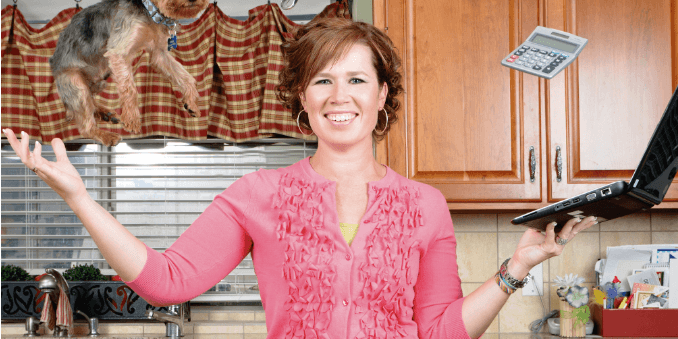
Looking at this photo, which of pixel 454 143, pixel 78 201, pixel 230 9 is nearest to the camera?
pixel 78 201

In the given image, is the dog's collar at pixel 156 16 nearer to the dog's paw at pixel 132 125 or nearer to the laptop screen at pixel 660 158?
the dog's paw at pixel 132 125

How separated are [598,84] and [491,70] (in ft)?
1.27

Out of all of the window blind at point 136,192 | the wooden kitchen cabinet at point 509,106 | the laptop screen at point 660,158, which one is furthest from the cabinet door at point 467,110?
the laptop screen at point 660,158

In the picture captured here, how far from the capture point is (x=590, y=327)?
6.88 ft

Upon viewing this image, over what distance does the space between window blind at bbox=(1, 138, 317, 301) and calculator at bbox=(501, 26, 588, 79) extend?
100 centimetres

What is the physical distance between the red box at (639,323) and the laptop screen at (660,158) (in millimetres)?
1369

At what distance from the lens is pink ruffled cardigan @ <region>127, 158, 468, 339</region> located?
992 mm

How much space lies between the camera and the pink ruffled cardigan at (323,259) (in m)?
→ 0.99

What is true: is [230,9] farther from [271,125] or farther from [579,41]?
[579,41]

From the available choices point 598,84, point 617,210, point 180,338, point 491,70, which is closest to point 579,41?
point 598,84

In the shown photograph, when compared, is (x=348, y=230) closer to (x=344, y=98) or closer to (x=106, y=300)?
(x=344, y=98)

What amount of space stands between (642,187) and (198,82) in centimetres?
198

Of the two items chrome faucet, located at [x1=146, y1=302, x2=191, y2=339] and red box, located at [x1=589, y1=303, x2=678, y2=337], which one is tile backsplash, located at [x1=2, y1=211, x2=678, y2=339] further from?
red box, located at [x1=589, y1=303, x2=678, y2=337]

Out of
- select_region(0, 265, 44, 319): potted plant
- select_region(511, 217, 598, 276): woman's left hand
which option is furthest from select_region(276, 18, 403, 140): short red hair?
select_region(0, 265, 44, 319): potted plant
